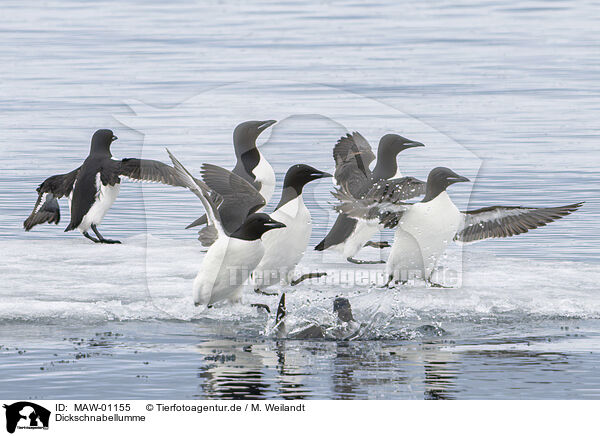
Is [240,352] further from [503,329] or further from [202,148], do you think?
[202,148]

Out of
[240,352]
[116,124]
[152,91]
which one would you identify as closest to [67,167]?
[116,124]

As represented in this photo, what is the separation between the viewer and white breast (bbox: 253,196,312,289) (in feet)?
35.9

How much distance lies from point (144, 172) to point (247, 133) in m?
1.29

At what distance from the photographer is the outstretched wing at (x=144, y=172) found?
13016 mm

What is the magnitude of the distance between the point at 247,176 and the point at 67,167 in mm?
6654

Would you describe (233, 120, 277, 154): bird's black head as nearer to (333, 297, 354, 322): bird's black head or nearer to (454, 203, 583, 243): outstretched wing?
(454, 203, 583, 243): outstretched wing

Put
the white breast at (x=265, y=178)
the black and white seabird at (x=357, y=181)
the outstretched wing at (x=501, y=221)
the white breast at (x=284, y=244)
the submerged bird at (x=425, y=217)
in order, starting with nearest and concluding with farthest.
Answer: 1. the white breast at (x=284, y=244)
2. the submerged bird at (x=425, y=217)
3. the outstretched wing at (x=501, y=221)
4. the black and white seabird at (x=357, y=181)
5. the white breast at (x=265, y=178)

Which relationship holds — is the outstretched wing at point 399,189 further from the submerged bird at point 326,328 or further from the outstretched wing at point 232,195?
the submerged bird at point 326,328

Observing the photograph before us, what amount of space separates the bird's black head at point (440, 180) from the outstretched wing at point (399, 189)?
39cm

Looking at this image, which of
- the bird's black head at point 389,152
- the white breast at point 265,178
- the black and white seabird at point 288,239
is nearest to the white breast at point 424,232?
the black and white seabird at point 288,239

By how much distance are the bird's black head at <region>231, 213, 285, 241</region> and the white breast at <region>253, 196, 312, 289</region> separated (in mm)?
573

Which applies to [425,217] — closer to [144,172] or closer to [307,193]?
[144,172]
